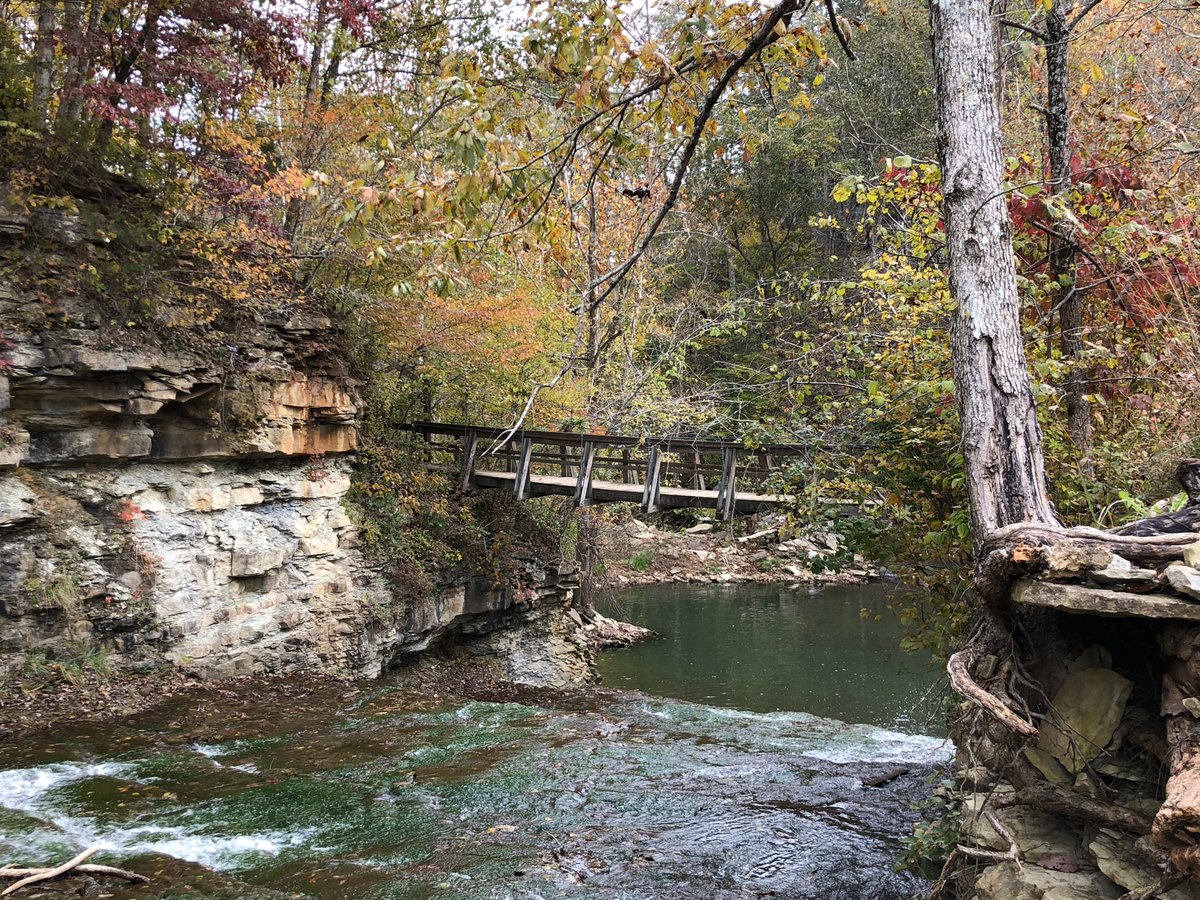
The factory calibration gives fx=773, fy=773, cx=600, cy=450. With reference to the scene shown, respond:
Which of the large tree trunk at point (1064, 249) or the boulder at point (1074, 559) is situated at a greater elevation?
the large tree trunk at point (1064, 249)

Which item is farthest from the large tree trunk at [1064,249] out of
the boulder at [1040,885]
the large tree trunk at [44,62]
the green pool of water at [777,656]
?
the large tree trunk at [44,62]

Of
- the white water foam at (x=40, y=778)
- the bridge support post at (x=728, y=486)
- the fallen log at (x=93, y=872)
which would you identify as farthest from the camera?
the bridge support post at (x=728, y=486)

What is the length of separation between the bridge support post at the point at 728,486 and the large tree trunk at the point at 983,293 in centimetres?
735

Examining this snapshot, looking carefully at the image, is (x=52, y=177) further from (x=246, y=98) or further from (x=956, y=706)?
(x=956, y=706)

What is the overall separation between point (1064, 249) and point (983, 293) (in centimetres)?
164

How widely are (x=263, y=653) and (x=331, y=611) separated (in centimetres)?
107

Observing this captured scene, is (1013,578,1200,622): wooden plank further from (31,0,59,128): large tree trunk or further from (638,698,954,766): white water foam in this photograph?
(31,0,59,128): large tree trunk

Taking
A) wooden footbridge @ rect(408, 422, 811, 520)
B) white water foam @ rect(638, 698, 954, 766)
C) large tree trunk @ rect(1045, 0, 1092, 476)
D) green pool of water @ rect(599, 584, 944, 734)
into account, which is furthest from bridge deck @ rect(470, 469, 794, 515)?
large tree trunk @ rect(1045, 0, 1092, 476)

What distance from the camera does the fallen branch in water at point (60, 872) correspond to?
394 cm

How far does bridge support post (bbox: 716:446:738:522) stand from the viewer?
440 inches

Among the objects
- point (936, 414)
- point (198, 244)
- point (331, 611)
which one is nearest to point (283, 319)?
point (198, 244)

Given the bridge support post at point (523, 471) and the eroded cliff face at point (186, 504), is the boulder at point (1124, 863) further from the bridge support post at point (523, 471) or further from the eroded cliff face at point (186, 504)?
the bridge support post at point (523, 471)

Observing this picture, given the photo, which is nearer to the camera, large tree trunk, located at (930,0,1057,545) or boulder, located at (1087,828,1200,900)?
boulder, located at (1087,828,1200,900)

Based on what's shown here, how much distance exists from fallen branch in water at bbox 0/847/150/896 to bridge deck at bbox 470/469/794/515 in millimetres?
8034
